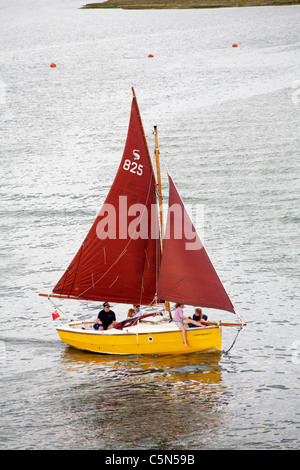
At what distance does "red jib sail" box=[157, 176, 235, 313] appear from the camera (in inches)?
1337

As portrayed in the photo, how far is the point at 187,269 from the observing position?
34.3 metres

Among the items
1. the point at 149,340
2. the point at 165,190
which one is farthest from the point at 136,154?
the point at 165,190

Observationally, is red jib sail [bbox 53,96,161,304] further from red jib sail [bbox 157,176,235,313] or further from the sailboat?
red jib sail [bbox 157,176,235,313]

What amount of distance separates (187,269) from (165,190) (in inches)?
1504

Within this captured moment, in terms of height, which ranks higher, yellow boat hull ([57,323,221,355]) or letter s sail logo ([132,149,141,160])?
letter s sail logo ([132,149,141,160])

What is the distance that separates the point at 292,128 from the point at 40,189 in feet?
110

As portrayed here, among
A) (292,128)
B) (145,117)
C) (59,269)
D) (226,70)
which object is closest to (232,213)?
A: (59,269)

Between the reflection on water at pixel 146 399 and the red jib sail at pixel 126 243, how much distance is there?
3557 millimetres

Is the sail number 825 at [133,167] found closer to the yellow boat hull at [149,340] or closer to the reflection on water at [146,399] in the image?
the yellow boat hull at [149,340]

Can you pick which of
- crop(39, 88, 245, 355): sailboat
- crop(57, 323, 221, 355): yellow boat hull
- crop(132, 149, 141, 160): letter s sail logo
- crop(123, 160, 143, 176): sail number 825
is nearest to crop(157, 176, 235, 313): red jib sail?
crop(39, 88, 245, 355): sailboat

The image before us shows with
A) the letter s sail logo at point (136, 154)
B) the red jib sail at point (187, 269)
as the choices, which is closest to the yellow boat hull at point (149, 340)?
the red jib sail at point (187, 269)

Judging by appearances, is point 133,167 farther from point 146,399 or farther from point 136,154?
point 146,399

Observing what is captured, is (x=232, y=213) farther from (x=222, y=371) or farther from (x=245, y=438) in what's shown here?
(x=245, y=438)

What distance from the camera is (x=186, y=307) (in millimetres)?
44906
